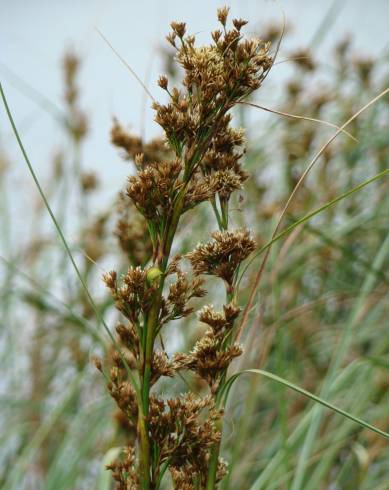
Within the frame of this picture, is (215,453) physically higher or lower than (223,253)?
lower

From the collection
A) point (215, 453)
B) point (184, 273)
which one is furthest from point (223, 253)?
point (215, 453)

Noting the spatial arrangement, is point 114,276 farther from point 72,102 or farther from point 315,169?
point 315,169

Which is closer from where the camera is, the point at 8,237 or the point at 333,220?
the point at 333,220

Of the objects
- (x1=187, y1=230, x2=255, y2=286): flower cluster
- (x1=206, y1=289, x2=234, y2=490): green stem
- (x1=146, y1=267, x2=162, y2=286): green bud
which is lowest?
(x1=206, y1=289, x2=234, y2=490): green stem

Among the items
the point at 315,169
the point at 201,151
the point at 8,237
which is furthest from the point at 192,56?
the point at 8,237

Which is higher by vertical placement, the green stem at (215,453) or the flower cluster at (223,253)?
the flower cluster at (223,253)

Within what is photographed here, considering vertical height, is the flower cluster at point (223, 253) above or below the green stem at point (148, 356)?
above

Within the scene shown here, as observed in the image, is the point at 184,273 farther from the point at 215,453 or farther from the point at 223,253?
the point at 215,453

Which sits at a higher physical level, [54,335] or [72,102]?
[72,102]

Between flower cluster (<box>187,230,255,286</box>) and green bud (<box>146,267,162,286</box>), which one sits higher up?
flower cluster (<box>187,230,255,286</box>)

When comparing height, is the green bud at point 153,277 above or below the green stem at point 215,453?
above

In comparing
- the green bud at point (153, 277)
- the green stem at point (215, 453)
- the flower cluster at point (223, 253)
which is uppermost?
the flower cluster at point (223, 253)
